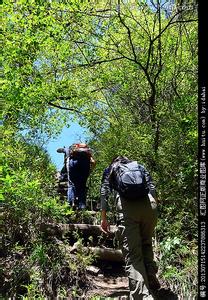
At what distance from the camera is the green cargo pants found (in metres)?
6.00

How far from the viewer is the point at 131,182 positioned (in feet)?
19.8

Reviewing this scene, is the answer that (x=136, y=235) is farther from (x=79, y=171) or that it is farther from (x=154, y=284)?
(x=79, y=171)

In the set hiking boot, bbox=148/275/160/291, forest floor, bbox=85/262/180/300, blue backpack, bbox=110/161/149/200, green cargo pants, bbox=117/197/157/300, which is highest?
blue backpack, bbox=110/161/149/200

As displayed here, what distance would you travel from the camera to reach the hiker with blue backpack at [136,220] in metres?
6.02

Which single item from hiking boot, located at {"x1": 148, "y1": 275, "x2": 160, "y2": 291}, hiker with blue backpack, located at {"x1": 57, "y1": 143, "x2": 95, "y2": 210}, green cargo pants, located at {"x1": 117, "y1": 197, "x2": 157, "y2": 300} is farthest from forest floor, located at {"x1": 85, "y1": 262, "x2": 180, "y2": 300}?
hiker with blue backpack, located at {"x1": 57, "y1": 143, "x2": 95, "y2": 210}

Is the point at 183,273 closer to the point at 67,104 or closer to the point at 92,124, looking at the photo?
the point at 92,124

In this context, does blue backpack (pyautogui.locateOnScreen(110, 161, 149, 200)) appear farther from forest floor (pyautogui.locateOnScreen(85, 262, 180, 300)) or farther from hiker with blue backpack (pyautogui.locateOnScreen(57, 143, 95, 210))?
hiker with blue backpack (pyautogui.locateOnScreen(57, 143, 95, 210))

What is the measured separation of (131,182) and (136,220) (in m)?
0.54

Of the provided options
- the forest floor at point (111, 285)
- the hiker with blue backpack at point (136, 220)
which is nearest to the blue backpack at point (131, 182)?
the hiker with blue backpack at point (136, 220)

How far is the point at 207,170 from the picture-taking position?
383 centimetres

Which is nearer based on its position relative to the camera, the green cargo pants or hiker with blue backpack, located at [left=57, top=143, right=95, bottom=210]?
the green cargo pants

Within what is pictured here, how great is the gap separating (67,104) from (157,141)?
21.5ft

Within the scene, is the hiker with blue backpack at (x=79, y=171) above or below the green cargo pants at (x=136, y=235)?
above

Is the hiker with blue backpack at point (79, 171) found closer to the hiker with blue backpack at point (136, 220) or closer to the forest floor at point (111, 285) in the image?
the forest floor at point (111, 285)
